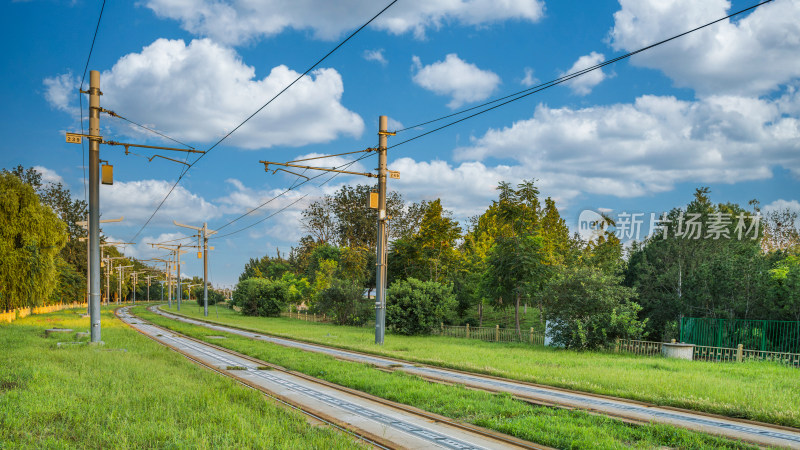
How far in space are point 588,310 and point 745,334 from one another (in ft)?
24.3

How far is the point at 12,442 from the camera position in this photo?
6676 millimetres

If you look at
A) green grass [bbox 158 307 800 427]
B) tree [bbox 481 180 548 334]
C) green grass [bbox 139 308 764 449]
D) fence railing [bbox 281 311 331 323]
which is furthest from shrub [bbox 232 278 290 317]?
green grass [bbox 139 308 764 449]

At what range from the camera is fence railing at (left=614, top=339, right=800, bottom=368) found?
20.2 m

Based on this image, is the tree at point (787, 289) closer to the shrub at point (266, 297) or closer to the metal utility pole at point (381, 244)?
the metal utility pole at point (381, 244)

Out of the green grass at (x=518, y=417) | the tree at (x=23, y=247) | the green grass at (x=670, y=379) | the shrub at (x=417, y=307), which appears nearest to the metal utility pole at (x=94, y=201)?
the green grass at (x=670, y=379)

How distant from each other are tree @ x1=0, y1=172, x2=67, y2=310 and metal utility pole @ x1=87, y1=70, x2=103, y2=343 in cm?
2684

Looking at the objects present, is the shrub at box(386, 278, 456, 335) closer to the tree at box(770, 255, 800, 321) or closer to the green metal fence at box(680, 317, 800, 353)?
the green metal fence at box(680, 317, 800, 353)

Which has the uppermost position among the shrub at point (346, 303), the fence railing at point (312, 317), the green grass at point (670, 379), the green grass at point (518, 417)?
the green grass at point (518, 417)

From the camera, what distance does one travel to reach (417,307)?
→ 1344 inches

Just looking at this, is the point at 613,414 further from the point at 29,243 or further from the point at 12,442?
the point at 29,243

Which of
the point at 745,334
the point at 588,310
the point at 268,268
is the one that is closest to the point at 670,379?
the point at 588,310

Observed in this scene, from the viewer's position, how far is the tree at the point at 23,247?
131 feet

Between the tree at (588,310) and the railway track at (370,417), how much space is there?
48.1 feet

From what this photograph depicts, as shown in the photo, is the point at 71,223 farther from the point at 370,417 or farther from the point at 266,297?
the point at 370,417
